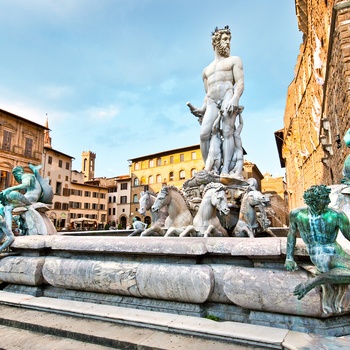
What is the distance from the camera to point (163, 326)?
7.16 ft

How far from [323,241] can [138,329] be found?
1.65 metres

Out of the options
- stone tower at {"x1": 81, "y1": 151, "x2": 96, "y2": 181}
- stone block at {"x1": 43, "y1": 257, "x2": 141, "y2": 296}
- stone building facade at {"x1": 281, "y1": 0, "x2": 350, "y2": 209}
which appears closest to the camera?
stone block at {"x1": 43, "y1": 257, "x2": 141, "y2": 296}

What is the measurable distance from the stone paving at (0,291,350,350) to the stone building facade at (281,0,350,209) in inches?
282

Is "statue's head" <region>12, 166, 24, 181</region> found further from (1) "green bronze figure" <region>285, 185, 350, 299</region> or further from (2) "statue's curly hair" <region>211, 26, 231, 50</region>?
(2) "statue's curly hair" <region>211, 26, 231, 50</region>

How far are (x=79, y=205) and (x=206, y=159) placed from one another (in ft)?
142

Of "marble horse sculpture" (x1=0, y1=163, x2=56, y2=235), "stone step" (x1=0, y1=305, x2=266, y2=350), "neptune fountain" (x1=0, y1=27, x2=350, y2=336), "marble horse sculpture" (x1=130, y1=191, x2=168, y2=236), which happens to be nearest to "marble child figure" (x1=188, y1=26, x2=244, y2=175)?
"marble horse sculpture" (x1=130, y1=191, x2=168, y2=236)

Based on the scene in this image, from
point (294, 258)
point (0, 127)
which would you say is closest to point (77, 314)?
point (294, 258)

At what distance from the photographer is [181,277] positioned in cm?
235

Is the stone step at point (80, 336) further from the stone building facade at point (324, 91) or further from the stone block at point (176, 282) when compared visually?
the stone building facade at point (324, 91)

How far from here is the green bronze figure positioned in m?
1.80

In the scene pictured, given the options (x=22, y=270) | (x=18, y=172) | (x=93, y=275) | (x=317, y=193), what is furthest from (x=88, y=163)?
(x=317, y=193)

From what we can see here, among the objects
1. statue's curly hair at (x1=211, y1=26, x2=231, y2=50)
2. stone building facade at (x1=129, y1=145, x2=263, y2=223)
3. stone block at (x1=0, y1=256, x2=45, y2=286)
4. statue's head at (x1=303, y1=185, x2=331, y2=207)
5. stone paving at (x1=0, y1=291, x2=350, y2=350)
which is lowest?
stone paving at (x1=0, y1=291, x2=350, y2=350)

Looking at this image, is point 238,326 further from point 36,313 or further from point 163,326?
point 36,313

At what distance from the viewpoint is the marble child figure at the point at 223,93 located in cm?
593
